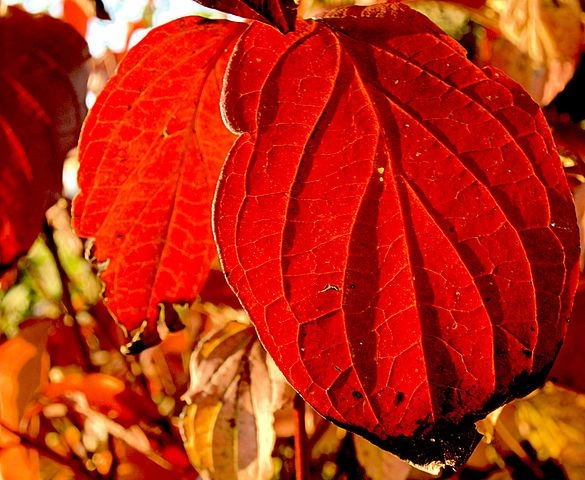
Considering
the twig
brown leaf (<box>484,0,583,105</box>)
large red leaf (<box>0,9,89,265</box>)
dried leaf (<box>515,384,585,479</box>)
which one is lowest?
the twig

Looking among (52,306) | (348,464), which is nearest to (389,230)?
(348,464)

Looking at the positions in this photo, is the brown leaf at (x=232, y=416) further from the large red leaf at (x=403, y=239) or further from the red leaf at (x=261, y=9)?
the red leaf at (x=261, y=9)

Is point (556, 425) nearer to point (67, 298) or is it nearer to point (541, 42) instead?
point (541, 42)

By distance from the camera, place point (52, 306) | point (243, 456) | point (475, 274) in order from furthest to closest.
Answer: point (52, 306) < point (243, 456) < point (475, 274)

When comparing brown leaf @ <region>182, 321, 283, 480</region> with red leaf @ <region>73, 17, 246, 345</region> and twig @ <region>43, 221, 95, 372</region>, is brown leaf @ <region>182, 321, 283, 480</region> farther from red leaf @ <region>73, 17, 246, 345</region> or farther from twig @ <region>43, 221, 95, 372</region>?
twig @ <region>43, 221, 95, 372</region>

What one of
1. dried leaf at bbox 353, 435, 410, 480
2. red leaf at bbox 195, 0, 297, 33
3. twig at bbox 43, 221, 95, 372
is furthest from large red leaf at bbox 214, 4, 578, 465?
twig at bbox 43, 221, 95, 372

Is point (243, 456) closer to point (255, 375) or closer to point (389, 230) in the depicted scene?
point (255, 375)
